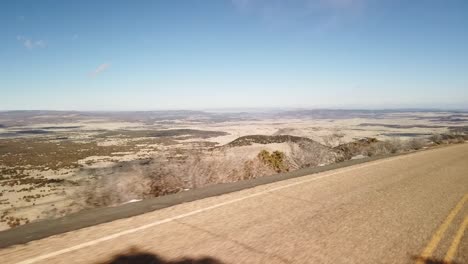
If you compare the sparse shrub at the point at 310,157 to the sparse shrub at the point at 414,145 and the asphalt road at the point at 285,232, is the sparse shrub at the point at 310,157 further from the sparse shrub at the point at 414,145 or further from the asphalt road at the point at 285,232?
the sparse shrub at the point at 414,145

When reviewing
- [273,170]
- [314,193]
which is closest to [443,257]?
[314,193]

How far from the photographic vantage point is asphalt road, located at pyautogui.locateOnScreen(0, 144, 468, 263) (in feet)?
14.6

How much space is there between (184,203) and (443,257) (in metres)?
4.81

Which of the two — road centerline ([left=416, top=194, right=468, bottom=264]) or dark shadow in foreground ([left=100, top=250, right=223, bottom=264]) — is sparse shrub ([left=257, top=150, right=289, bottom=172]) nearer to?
road centerline ([left=416, top=194, right=468, bottom=264])

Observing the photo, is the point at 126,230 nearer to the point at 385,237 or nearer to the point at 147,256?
the point at 147,256

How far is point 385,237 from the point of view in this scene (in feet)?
17.8

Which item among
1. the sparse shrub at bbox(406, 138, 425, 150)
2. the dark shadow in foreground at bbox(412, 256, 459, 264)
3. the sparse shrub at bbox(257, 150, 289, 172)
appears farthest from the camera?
the sparse shrub at bbox(406, 138, 425, 150)

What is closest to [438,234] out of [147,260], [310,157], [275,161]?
[147,260]

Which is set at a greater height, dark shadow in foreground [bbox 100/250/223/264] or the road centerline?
dark shadow in foreground [bbox 100/250/223/264]

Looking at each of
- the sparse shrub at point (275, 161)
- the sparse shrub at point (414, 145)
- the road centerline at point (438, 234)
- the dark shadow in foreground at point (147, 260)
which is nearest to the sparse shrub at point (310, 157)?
the sparse shrub at point (275, 161)

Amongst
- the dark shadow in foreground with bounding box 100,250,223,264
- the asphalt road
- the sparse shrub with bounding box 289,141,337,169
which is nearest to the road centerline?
the asphalt road

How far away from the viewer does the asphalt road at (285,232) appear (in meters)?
4.46

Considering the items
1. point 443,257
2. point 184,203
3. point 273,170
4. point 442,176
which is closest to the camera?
point 443,257

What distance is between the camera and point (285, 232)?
17.7ft
